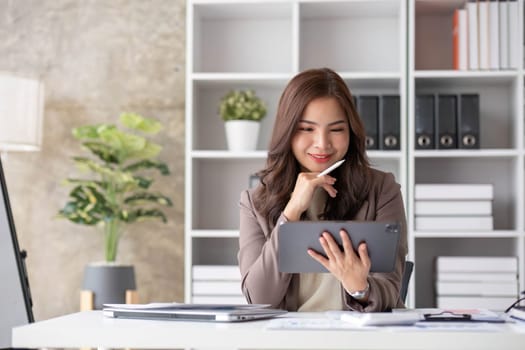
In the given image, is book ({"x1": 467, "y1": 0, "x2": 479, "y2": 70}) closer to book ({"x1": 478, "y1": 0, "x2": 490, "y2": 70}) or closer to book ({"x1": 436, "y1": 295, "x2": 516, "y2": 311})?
book ({"x1": 478, "y1": 0, "x2": 490, "y2": 70})

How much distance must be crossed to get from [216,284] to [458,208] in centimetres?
112

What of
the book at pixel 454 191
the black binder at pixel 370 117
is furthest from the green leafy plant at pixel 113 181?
the book at pixel 454 191

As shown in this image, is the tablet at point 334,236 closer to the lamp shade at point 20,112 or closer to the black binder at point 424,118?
the black binder at point 424,118

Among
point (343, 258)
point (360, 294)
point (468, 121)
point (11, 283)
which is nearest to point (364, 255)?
point (343, 258)

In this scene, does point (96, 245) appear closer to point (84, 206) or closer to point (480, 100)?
point (84, 206)

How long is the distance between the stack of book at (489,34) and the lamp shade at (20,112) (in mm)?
1967

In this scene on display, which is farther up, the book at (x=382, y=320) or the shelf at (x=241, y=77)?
the shelf at (x=241, y=77)

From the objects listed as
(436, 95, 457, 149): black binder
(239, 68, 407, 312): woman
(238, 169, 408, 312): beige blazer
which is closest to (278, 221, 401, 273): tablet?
(238, 169, 408, 312): beige blazer

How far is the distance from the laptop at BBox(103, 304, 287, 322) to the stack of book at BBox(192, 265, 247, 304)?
194 centimetres

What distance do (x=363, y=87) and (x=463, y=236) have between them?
86cm

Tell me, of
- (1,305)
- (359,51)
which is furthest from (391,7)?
(1,305)

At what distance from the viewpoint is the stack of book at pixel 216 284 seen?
3420mm

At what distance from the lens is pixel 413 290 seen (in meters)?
3.39

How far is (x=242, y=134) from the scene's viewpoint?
138 inches
